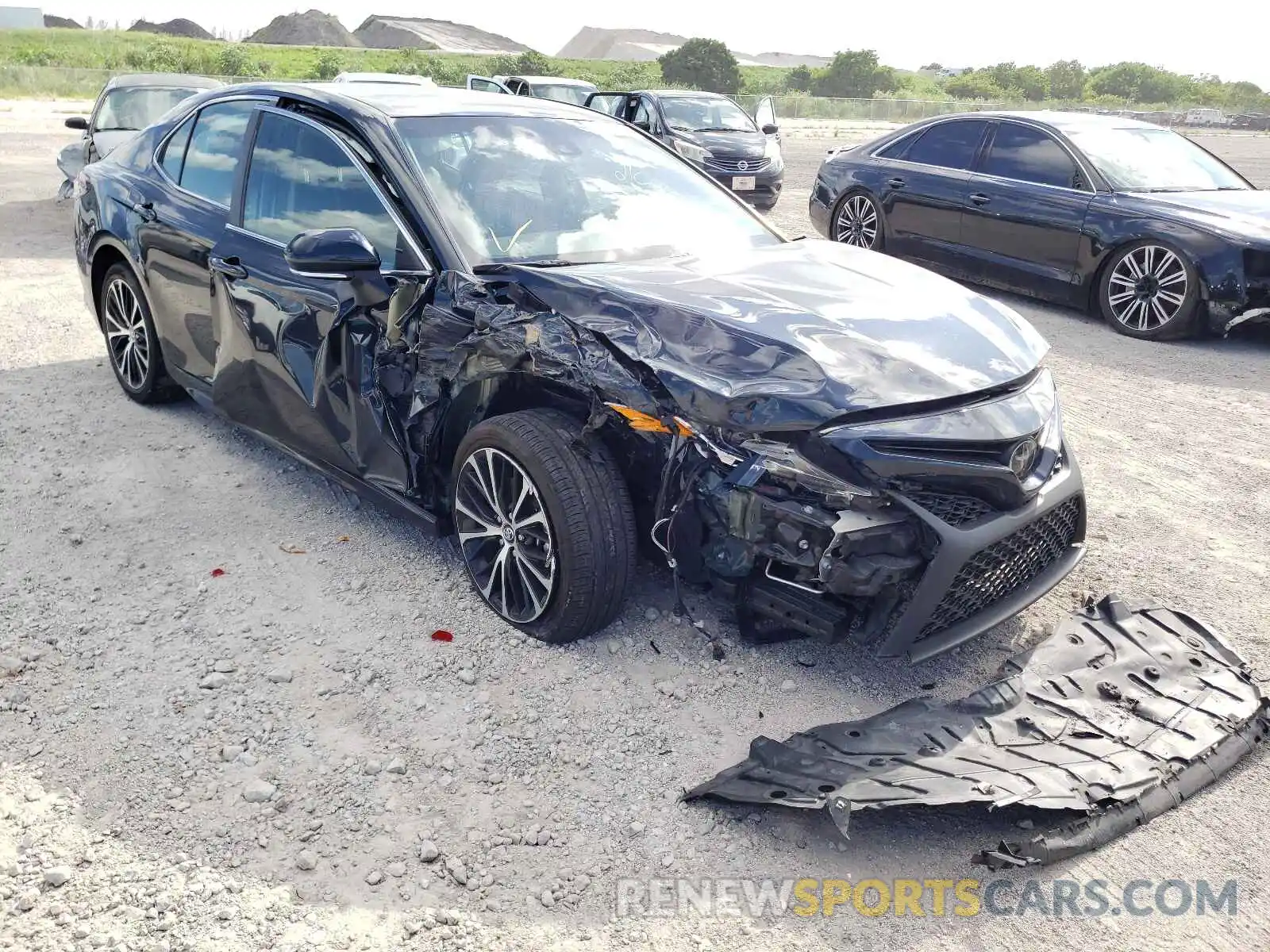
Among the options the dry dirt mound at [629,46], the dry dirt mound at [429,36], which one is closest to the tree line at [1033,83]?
the dry dirt mound at [429,36]

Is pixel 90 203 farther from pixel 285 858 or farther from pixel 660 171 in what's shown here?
pixel 285 858

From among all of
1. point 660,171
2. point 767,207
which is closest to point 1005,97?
point 767,207

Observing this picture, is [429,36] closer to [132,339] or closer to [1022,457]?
[132,339]

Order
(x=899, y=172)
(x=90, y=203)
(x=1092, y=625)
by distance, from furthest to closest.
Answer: (x=899, y=172), (x=90, y=203), (x=1092, y=625)

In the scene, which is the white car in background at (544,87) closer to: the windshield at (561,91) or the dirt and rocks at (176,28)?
the windshield at (561,91)

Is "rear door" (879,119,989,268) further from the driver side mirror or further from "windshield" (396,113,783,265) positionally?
the driver side mirror

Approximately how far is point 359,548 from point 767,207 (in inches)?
430

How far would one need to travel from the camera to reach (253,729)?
10.2 ft

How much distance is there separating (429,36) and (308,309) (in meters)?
142

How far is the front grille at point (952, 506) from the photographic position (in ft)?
9.62

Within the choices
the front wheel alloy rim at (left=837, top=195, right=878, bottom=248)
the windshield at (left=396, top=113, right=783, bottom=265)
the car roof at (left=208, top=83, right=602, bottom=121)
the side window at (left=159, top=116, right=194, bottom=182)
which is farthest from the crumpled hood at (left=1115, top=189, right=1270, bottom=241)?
the side window at (left=159, top=116, right=194, bottom=182)

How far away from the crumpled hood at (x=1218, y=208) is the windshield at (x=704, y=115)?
7.52m

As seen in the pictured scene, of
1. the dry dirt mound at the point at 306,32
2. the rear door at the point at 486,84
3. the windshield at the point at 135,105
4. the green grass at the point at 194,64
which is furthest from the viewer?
the dry dirt mound at the point at 306,32

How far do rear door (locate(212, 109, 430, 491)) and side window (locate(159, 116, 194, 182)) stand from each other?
76 cm
